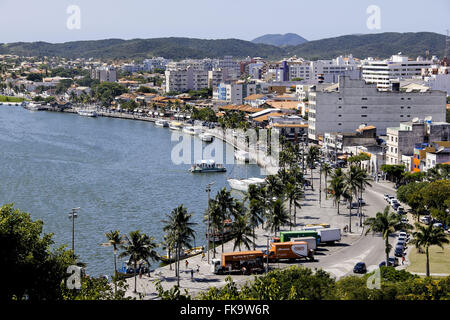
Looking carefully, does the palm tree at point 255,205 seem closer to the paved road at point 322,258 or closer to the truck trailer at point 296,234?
the paved road at point 322,258

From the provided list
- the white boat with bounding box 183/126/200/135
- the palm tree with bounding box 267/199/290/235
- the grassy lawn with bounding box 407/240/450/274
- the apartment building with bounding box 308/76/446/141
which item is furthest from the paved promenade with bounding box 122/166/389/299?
the white boat with bounding box 183/126/200/135

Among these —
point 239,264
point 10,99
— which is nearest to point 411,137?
point 239,264

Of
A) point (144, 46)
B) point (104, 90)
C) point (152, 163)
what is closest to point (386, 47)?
point (144, 46)

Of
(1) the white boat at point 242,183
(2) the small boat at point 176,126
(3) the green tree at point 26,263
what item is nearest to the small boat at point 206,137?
(2) the small boat at point 176,126

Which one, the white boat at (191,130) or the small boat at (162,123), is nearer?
the white boat at (191,130)

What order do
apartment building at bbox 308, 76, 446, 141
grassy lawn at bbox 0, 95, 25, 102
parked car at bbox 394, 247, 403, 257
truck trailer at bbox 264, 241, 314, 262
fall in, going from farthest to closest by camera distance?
grassy lawn at bbox 0, 95, 25, 102, apartment building at bbox 308, 76, 446, 141, parked car at bbox 394, 247, 403, 257, truck trailer at bbox 264, 241, 314, 262

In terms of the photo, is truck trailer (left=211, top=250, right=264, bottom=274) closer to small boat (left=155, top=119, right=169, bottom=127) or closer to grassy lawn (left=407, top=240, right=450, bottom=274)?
grassy lawn (left=407, top=240, right=450, bottom=274)
